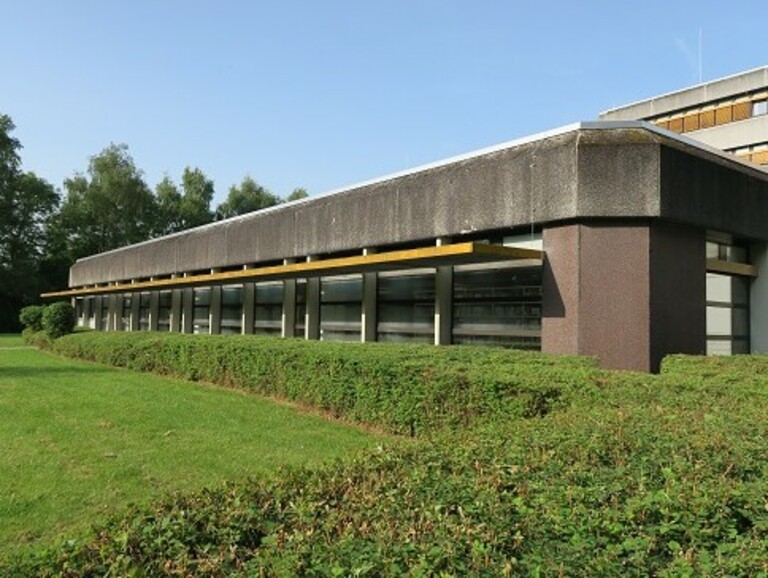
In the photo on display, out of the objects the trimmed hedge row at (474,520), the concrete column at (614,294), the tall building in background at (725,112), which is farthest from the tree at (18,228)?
the trimmed hedge row at (474,520)

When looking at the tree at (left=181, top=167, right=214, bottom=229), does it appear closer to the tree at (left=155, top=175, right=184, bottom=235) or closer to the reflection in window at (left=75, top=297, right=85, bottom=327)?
the tree at (left=155, top=175, right=184, bottom=235)

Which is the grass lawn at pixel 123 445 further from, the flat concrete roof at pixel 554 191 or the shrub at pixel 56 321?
the shrub at pixel 56 321

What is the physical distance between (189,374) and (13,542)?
11.2 metres

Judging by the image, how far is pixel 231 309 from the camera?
22.4 metres

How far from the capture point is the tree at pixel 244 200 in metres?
65.5

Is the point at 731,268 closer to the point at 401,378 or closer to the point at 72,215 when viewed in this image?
the point at 401,378

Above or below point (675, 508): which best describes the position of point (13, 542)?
below

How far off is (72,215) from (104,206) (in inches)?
110

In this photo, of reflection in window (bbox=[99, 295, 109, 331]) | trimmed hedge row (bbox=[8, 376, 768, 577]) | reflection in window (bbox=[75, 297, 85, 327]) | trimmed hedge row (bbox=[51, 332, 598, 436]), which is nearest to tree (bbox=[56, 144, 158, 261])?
reflection in window (bbox=[75, 297, 85, 327])

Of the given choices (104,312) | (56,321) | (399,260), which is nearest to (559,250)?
(399,260)

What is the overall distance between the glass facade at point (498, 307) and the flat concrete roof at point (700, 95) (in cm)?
2737

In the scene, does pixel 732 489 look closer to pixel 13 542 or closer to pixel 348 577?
pixel 348 577

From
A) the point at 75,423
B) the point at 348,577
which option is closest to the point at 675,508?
the point at 348,577

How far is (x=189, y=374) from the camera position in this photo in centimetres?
1569
